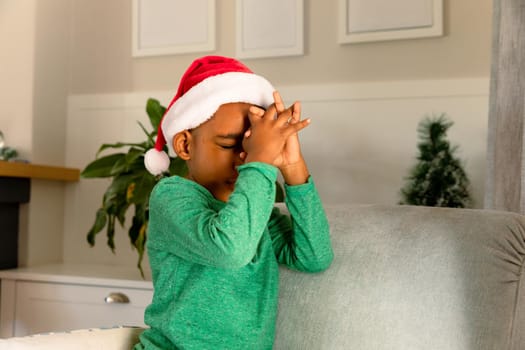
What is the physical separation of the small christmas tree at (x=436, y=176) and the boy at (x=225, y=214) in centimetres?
93

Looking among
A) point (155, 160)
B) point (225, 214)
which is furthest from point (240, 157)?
point (155, 160)

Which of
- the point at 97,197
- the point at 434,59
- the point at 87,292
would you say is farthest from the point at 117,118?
the point at 434,59

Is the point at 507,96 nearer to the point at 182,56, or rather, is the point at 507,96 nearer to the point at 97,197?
the point at 182,56

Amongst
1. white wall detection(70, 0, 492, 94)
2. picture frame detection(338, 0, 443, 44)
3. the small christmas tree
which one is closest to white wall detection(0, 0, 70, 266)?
white wall detection(70, 0, 492, 94)

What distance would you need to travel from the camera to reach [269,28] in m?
2.46

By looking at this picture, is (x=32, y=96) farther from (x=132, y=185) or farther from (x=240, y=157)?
(x=240, y=157)

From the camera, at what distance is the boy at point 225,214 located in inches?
41.1

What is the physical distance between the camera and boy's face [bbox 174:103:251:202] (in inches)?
44.2

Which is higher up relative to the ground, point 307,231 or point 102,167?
point 102,167

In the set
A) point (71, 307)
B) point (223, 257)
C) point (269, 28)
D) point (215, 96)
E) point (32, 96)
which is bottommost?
point (71, 307)

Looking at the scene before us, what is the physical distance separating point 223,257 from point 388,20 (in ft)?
4.93

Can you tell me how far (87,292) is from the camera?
7.46 ft

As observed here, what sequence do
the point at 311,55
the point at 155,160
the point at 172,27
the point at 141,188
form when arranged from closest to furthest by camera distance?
the point at 155,160
the point at 141,188
the point at 311,55
the point at 172,27

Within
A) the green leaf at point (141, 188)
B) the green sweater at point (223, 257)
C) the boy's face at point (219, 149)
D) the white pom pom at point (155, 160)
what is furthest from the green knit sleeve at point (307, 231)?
the green leaf at point (141, 188)
